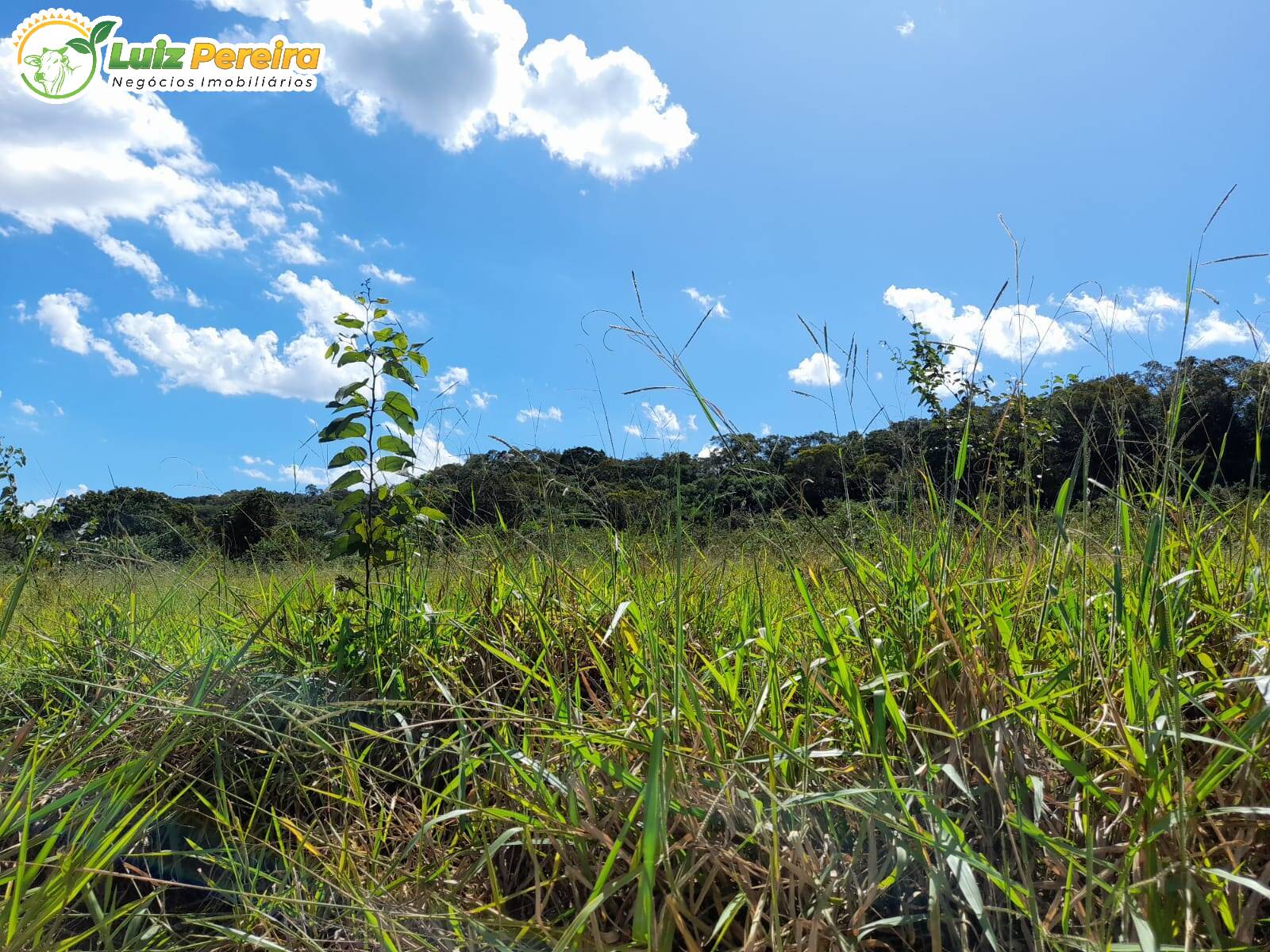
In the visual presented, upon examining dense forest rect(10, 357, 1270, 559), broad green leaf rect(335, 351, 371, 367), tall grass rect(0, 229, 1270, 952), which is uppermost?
broad green leaf rect(335, 351, 371, 367)

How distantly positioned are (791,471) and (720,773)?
2351 mm

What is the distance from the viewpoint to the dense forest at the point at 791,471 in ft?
7.75

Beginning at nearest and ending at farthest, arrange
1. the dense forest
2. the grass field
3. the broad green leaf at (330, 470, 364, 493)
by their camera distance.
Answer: the grass field, the dense forest, the broad green leaf at (330, 470, 364, 493)

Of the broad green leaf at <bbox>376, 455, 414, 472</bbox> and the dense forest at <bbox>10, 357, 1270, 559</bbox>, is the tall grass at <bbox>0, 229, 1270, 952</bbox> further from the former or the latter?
the broad green leaf at <bbox>376, 455, 414, 472</bbox>

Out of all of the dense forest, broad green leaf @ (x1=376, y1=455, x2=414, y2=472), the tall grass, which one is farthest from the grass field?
broad green leaf @ (x1=376, y1=455, x2=414, y2=472)

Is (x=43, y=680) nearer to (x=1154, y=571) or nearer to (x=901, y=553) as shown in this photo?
(x=901, y=553)

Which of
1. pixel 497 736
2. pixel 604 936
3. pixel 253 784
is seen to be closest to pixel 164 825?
pixel 253 784

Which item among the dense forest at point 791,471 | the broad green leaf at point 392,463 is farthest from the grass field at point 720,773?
the broad green leaf at point 392,463

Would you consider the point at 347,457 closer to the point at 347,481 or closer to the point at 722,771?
the point at 347,481

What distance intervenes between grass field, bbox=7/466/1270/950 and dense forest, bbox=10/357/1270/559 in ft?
0.87

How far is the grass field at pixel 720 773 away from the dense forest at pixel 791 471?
0.26 m

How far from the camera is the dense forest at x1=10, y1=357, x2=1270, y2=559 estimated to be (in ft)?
7.75

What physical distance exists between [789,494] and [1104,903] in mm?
1427

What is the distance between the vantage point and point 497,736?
2082mm
